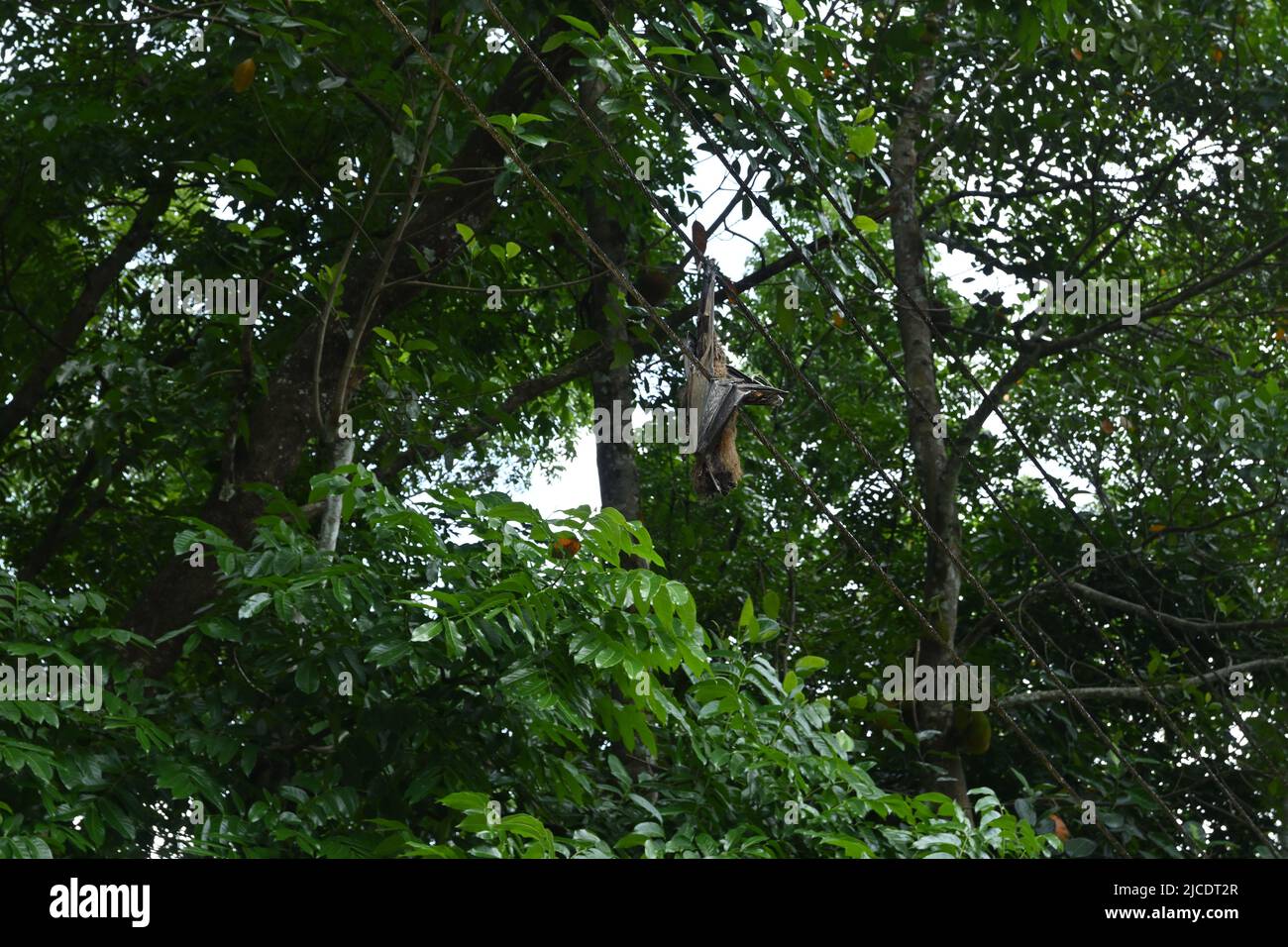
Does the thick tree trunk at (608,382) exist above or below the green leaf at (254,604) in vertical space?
above

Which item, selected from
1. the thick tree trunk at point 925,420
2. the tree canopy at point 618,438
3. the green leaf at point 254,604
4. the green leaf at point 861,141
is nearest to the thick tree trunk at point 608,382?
the tree canopy at point 618,438

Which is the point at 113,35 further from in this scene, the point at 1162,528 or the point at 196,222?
the point at 1162,528

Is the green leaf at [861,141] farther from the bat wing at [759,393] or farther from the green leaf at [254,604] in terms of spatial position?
the green leaf at [254,604]

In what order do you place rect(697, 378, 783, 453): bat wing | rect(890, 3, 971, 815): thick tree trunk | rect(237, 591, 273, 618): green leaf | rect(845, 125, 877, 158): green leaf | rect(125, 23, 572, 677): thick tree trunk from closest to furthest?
1. rect(697, 378, 783, 453): bat wing
2. rect(237, 591, 273, 618): green leaf
3. rect(845, 125, 877, 158): green leaf
4. rect(125, 23, 572, 677): thick tree trunk
5. rect(890, 3, 971, 815): thick tree trunk

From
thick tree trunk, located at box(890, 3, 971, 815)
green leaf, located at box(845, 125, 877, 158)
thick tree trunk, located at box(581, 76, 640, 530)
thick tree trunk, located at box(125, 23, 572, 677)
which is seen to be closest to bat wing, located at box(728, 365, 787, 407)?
green leaf, located at box(845, 125, 877, 158)

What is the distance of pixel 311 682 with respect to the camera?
4043 millimetres

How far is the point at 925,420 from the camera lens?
7328mm

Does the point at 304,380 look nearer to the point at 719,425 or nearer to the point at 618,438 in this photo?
the point at 618,438

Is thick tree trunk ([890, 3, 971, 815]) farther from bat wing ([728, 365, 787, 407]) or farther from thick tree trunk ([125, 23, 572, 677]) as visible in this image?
bat wing ([728, 365, 787, 407])

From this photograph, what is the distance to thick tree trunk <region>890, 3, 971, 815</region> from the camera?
7.05 m

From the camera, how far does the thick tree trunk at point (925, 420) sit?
277 inches

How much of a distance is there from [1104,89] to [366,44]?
4031 millimetres
